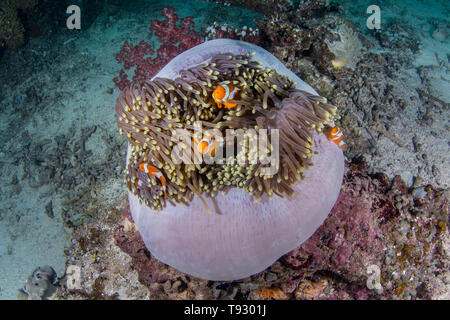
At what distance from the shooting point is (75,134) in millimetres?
4809

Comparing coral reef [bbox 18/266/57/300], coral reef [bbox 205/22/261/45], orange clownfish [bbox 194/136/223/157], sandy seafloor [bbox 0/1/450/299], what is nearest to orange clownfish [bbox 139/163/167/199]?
orange clownfish [bbox 194/136/223/157]

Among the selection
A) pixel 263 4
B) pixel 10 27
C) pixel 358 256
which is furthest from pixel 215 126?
pixel 10 27

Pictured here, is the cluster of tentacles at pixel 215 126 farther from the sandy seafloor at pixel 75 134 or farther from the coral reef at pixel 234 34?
the coral reef at pixel 234 34

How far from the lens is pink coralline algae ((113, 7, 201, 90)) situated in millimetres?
4891

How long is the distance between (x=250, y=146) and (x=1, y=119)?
5.88 m

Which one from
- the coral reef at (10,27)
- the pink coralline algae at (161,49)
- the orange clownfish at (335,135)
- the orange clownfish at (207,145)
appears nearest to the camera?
the orange clownfish at (207,145)

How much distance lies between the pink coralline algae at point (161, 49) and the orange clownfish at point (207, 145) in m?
3.33

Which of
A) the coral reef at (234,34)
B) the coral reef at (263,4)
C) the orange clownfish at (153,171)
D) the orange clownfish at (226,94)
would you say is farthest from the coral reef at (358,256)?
the coral reef at (263,4)

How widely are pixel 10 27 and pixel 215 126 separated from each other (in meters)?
7.66

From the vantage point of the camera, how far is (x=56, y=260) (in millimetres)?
3900

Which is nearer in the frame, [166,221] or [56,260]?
[166,221]

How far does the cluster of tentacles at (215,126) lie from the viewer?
2.11 m
